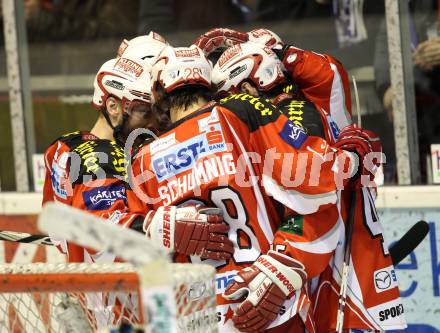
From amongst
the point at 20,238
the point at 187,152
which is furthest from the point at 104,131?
the point at 187,152

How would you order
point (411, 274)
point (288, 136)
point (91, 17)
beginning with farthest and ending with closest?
point (91, 17) < point (411, 274) < point (288, 136)

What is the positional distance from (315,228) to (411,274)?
5.91 ft

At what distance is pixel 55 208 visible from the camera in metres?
2.28

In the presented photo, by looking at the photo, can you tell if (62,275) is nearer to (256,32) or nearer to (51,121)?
(256,32)

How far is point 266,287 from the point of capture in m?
3.85

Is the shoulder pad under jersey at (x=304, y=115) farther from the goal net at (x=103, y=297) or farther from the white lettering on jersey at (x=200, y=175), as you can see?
the goal net at (x=103, y=297)

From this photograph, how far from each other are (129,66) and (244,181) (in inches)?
34.8

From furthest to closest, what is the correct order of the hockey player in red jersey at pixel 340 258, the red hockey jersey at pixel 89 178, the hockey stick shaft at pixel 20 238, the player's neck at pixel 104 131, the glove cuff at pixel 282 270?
the hockey stick shaft at pixel 20 238
the player's neck at pixel 104 131
the hockey player in red jersey at pixel 340 258
the red hockey jersey at pixel 89 178
the glove cuff at pixel 282 270

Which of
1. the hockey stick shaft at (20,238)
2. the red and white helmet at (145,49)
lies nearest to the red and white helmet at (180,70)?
the red and white helmet at (145,49)

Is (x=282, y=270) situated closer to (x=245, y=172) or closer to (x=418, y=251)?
(x=245, y=172)

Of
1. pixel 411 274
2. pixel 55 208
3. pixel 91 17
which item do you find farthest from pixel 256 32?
pixel 55 208

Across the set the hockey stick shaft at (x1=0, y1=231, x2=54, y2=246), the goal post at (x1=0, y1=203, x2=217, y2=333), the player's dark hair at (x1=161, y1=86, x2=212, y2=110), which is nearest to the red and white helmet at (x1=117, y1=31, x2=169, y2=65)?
the player's dark hair at (x1=161, y1=86, x2=212, y2=110)

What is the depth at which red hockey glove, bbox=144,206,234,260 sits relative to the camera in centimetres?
387

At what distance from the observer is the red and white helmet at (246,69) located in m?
4.26
